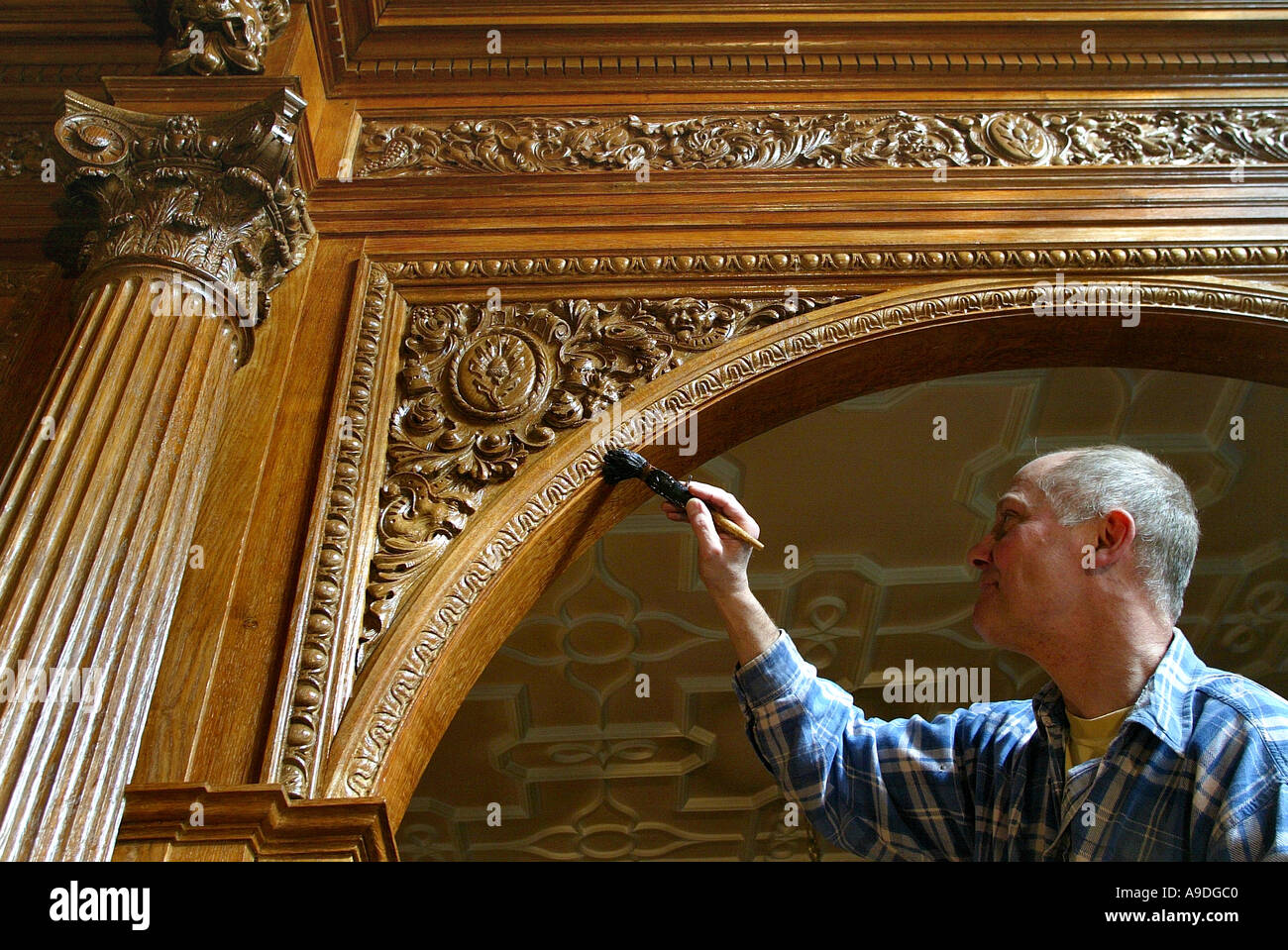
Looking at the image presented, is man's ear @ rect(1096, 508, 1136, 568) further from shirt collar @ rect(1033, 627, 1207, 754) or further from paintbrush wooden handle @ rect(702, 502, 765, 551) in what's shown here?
paintbrush wooden handle @ rect(702, 502, 765, 551)

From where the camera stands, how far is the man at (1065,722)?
4.91ft

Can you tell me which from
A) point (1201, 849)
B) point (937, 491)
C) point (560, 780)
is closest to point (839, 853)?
point (560, 780)

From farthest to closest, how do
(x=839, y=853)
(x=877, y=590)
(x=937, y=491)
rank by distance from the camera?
1. (x=839, y=853)
2. (x=877, y=590)
3. (x=937, y=491)

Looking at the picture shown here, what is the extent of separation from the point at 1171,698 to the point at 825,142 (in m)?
1.64

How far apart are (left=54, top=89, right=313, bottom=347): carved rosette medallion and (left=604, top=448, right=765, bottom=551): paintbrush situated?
79 cm

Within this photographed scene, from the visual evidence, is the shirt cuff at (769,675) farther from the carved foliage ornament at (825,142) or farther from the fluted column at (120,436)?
the carved foliage ornament at (825,142)

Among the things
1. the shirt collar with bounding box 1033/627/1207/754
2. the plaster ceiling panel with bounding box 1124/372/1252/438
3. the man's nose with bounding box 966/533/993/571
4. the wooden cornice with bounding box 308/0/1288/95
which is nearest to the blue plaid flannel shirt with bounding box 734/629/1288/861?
the shirt collar with bounding box 1033/627/1207/754

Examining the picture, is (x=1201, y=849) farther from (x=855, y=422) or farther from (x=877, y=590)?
(x=877, y=590)

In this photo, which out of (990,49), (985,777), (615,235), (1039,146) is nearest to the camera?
(985,777)

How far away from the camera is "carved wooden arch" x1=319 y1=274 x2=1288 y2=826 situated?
1964 mm

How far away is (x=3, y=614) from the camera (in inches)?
66.3

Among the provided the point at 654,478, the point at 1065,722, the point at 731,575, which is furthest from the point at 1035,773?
the point at 654,478

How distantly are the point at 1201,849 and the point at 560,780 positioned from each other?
4504mm

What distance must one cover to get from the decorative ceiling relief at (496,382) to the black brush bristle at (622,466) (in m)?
0.15
